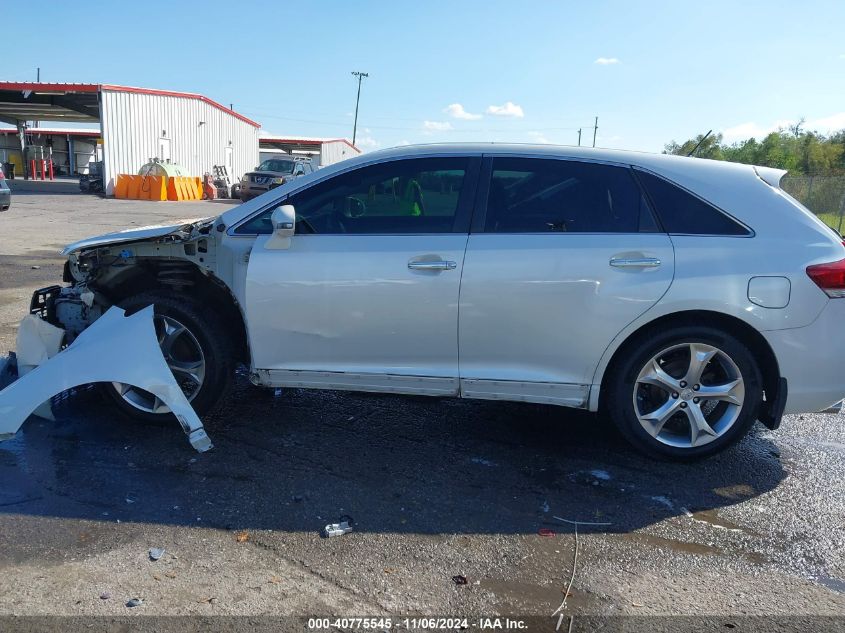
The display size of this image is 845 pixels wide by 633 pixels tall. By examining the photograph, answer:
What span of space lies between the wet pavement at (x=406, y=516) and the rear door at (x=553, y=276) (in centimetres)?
60

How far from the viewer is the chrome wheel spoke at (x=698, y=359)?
3928 mm

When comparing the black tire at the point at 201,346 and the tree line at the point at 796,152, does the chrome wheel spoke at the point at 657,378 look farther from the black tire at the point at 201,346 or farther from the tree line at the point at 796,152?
the tree line at the point at 796,152

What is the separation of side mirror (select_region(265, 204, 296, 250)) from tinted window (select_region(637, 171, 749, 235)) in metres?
2.07

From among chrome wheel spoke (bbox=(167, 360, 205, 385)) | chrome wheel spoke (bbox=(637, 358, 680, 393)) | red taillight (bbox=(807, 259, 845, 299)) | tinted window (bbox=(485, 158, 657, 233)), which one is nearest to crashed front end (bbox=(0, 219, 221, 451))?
chrome wheel spoke (bbox=(167, 360, 205, 385))

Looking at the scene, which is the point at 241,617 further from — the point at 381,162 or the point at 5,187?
the point at 5,187

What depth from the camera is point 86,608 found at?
2756 millimetres

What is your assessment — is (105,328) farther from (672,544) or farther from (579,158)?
A: (672,544)

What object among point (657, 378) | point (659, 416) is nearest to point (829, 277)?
point (657, 378)

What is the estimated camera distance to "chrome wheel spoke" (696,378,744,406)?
3.95 m

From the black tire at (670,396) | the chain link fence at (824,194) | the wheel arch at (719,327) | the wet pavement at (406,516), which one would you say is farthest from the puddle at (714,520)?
the chain link fence at (824,194)

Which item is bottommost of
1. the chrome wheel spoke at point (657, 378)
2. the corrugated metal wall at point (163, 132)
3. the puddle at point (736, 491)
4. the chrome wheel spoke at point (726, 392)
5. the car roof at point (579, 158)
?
the puddle at point (736, 491)

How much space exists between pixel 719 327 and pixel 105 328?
3.69 meters

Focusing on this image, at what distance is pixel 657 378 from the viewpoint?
398 cm

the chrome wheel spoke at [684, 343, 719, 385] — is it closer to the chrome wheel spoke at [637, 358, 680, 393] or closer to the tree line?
the chrome wheel spoke at [637, 358, 680, 393]
